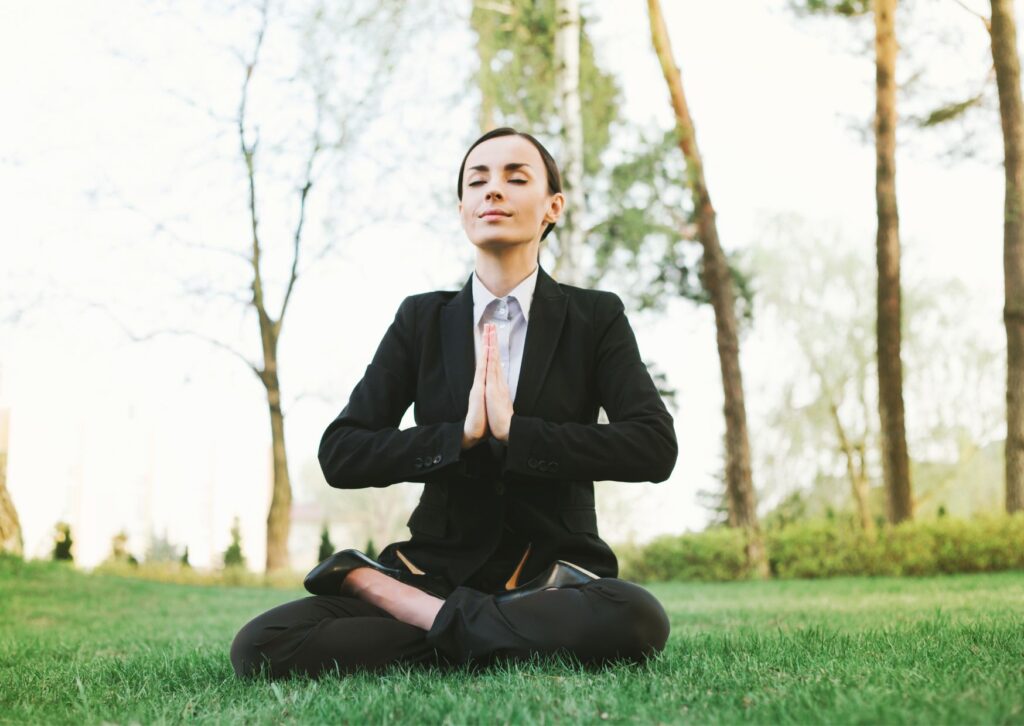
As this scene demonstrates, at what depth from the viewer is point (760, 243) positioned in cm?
2562

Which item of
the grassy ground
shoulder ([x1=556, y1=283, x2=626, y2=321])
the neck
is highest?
the neck

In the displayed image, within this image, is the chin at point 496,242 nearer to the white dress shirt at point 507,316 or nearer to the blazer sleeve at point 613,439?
the white dress shirt at point 507,316

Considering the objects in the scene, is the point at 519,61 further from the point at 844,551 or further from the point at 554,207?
the point at 554,207

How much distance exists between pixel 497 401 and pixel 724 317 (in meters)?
12.4

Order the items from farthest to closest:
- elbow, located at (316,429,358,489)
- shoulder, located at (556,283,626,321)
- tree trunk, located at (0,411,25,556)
A: tree trunk, located at (0,411,25,556)
shoulder, located at (556,283,626,321)
elbow, located at (316,429,358,489)

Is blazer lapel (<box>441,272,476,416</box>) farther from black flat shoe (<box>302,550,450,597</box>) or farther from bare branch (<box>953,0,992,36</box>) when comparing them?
bare branch (<box>953,0,992,36</box>)

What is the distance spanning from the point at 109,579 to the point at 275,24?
429 inches

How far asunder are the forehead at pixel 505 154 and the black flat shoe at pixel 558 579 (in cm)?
131

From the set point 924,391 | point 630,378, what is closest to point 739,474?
point 630,378

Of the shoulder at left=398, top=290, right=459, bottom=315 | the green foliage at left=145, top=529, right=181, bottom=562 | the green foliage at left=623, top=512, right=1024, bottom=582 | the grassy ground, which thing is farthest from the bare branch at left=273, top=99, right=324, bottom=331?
the green foliage at left=145, top=529, right=181, bottom=562

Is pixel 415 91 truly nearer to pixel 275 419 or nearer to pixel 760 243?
pixel 275 419

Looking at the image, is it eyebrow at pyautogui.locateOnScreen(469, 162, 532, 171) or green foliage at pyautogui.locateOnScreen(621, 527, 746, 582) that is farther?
green foliage at pyautogui.locateOnScreen(621, 527, 746, 582)

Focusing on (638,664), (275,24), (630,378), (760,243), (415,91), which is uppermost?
(275,24)

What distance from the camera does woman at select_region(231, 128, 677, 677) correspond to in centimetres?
286
